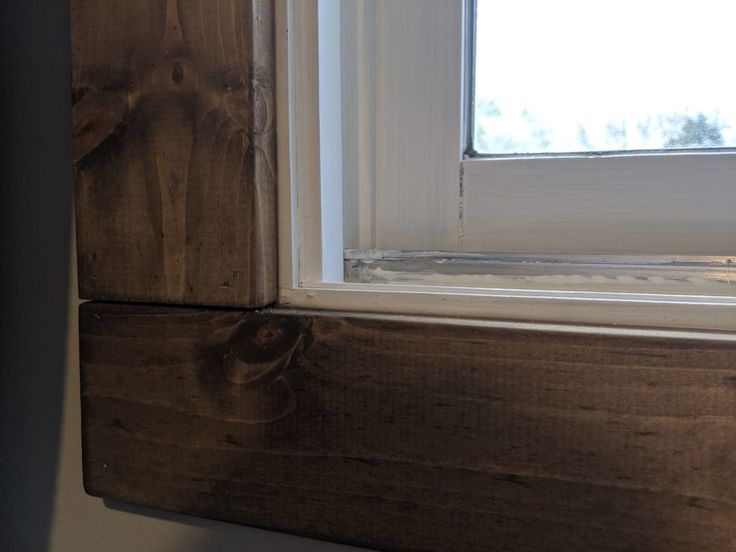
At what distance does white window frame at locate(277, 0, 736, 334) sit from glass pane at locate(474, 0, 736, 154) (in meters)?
0.15

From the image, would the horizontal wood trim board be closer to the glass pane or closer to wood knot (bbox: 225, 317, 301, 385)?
wood knot (bbox: 225, 317, 301, 385)

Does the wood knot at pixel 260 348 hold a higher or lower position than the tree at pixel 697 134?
lower

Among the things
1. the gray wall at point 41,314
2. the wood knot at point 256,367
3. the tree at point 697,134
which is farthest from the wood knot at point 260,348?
the tree at point 697,134

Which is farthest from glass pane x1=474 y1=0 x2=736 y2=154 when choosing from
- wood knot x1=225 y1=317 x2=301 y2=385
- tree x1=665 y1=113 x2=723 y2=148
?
wood knot x1=225 y1=317 x2=301 y2=385

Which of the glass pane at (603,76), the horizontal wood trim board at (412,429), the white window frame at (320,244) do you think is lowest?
the horizontal wood trim board at (412,429)

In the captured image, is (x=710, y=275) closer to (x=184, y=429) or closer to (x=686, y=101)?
(x=686, y=101)

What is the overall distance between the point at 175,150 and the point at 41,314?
215mm

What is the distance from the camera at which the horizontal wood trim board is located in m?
0.31

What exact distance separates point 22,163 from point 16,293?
0.38 ft

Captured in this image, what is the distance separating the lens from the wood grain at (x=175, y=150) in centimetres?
38

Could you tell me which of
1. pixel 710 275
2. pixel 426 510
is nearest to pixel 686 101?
pixel 710 275

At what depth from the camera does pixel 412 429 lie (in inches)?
14.0

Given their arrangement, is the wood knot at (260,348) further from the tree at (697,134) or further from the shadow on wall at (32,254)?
the tree at (697,134)

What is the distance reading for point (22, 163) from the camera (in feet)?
1.58
